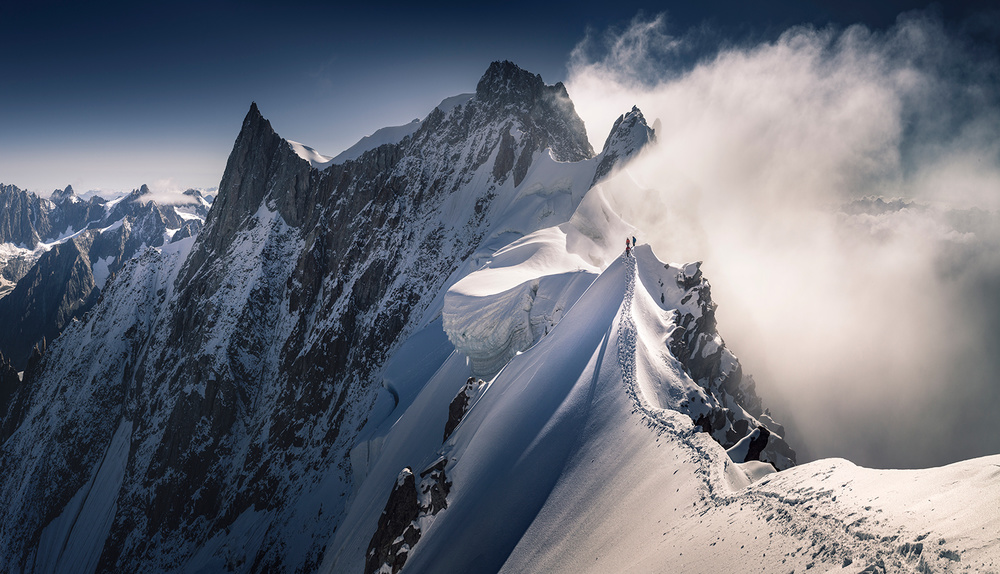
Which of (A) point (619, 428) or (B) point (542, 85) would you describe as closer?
(A) point (619, 428)

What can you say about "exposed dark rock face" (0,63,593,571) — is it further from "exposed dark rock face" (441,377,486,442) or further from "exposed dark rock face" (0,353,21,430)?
"exposed dark rock face" (441,377,486,442)

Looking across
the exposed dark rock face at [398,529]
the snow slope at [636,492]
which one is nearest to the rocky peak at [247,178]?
the exposed dark rock face at [398,529]

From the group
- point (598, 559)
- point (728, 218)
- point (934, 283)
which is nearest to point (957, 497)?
point (598, 559)

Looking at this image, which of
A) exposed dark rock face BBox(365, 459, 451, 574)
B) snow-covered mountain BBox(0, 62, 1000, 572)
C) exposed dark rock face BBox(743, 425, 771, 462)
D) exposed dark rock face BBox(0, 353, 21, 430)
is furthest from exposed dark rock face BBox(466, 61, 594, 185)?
exposed dark rock face BBox(0, 353, 21, 430)

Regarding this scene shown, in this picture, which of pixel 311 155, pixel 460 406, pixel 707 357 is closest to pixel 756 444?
pixel 707 357

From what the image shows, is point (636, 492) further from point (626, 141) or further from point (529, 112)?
point (529, 112)

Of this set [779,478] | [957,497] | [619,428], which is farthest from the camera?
[619,428]

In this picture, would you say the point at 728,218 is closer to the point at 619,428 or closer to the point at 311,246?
the point at 619,428
